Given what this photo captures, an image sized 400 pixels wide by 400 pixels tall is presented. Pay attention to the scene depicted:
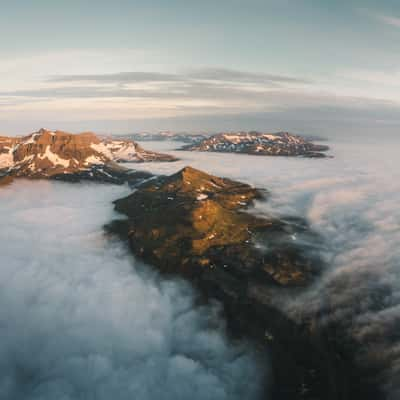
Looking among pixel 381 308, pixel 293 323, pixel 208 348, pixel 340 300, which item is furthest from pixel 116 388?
pixel 381 308

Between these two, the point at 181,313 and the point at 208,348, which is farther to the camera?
the point at 181,313

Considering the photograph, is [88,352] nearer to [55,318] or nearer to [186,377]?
[55,318]

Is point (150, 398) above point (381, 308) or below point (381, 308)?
below

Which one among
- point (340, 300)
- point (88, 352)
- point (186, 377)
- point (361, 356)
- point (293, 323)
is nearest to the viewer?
point (186, 377)

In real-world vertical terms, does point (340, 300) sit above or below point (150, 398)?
above

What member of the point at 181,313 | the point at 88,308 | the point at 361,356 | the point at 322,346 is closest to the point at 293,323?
the point at 322,346

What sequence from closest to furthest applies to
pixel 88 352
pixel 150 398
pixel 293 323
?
pixel 150 398 < pixel 88 352 < pixel 293 323

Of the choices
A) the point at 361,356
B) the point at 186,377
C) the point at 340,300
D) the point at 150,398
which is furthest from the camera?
the point at 340,300

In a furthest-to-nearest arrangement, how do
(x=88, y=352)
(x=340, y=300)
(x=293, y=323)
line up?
(x=340, y=300), (x=293, y=323), (x=88, y=352)

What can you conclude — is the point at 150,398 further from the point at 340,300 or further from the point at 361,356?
the point at 340,300
